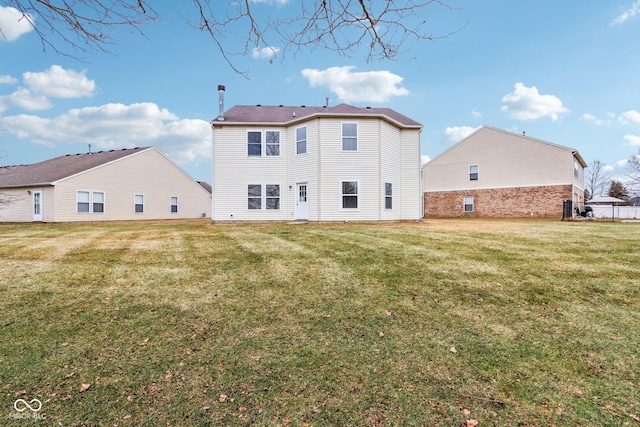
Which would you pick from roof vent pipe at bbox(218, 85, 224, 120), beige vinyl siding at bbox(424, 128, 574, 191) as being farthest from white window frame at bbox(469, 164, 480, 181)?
roof vent pipe at bbox(218, 85, 224, 120)

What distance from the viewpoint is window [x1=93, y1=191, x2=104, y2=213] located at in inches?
878

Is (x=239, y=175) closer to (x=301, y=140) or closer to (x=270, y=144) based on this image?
(x=270, y=144)

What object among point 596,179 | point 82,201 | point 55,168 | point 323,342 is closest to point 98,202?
point 82,201

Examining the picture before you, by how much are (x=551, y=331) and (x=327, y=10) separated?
4.33 meters

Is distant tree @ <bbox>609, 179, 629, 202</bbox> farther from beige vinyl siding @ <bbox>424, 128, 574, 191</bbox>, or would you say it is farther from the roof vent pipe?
the roof vent pipe

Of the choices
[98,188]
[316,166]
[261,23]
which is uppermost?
[261,23]

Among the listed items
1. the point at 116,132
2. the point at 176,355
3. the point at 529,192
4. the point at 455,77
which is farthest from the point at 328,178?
the point at 116,132

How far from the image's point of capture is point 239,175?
54.4 feet

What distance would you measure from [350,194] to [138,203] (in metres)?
18.3

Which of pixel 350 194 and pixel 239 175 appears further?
pixel 239 175

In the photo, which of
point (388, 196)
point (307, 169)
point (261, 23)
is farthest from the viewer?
point (388, 196)

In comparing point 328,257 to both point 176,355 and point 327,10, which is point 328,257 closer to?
point 176,355

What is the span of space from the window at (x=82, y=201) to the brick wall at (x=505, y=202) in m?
26.8

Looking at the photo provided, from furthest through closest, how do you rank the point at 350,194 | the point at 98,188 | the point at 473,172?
the point at 473,172 → the point at 98,188 → the point at 350,194
